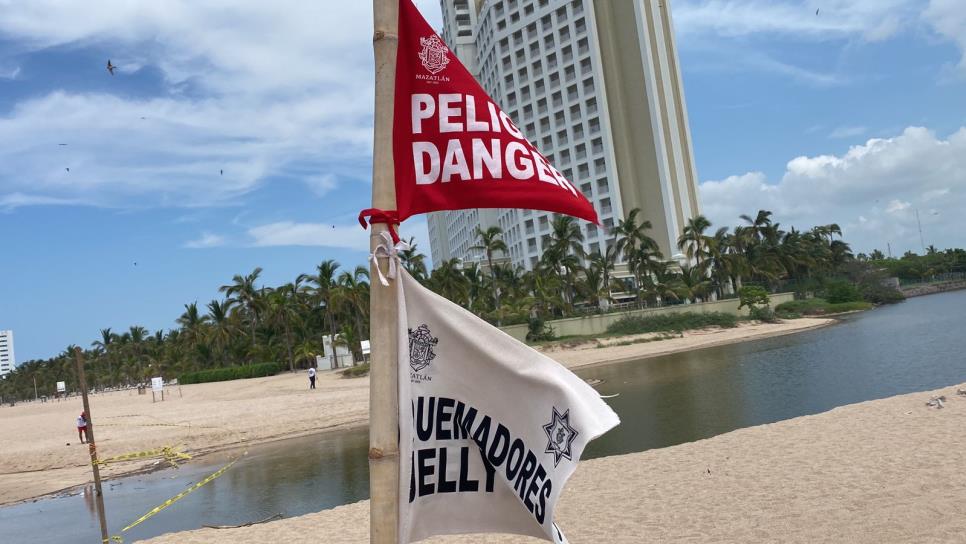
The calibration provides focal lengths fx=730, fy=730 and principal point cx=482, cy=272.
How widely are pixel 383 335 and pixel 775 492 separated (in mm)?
9172

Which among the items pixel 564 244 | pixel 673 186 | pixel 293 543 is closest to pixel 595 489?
pixel 293 543

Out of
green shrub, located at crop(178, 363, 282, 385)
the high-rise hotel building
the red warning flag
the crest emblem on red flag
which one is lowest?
green shrub, located at crop(178, 363, 282, 385)

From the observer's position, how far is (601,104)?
91.3 metres

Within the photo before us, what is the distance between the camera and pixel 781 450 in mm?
13594

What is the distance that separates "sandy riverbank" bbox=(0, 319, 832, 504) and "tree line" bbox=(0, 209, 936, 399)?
12123mm

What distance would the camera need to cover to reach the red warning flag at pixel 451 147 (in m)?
3.37

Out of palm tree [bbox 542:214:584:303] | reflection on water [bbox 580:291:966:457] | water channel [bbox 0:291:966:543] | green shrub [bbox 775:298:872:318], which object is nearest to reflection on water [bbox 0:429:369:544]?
water channel [bbox 0:291:966:543]

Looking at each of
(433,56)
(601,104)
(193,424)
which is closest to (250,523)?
(433,56)

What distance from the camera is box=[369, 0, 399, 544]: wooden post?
123 inches

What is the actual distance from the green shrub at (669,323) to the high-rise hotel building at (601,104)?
22.0m

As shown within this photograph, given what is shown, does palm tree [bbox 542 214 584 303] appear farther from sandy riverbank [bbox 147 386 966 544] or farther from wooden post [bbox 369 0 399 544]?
wooden post [bbox 369 0 399 544]

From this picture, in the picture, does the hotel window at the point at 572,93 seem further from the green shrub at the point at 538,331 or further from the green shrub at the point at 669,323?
the green shrub at the point at 538,331

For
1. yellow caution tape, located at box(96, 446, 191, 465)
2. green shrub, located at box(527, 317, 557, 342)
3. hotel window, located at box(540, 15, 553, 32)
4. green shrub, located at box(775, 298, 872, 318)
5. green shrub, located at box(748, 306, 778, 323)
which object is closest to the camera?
yellow caution tape, located at box(96, 446, 191, 465)

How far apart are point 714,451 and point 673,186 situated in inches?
3031
